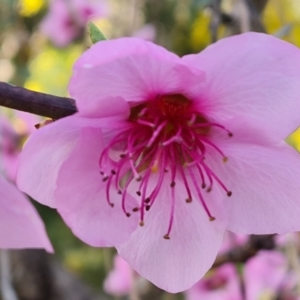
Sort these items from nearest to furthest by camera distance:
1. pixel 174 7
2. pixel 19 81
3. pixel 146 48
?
pixel 146 48
pixel 19 81
pixel 174 7

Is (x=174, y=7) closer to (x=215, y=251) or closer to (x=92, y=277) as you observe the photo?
(x=92, y=277)

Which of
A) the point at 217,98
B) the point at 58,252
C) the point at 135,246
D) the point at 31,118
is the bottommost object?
the point at 58,252

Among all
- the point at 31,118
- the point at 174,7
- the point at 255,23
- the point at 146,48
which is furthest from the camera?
the point at 174,7

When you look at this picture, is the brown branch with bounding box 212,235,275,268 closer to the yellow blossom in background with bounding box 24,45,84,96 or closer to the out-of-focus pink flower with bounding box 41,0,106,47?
the out-of-focus pink flower with bounding box 41,0,106,47

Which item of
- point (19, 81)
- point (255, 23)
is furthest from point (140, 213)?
point (19, 81)

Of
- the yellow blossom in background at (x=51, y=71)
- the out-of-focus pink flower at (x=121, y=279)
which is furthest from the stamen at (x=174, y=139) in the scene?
the yellow blossom in background at (x=51, y=71)

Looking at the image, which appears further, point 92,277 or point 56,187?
point 92,277

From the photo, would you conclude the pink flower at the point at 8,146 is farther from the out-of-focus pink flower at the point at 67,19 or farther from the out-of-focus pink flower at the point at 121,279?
the out-of-focus pink flower at the point at 67,19

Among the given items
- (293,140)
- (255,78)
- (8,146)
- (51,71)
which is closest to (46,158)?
(255,78)

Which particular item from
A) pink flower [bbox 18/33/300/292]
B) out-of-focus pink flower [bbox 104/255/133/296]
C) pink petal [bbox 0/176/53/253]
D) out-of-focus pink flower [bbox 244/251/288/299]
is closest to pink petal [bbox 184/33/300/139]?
pink flower [bbox 18/33/300/292]
